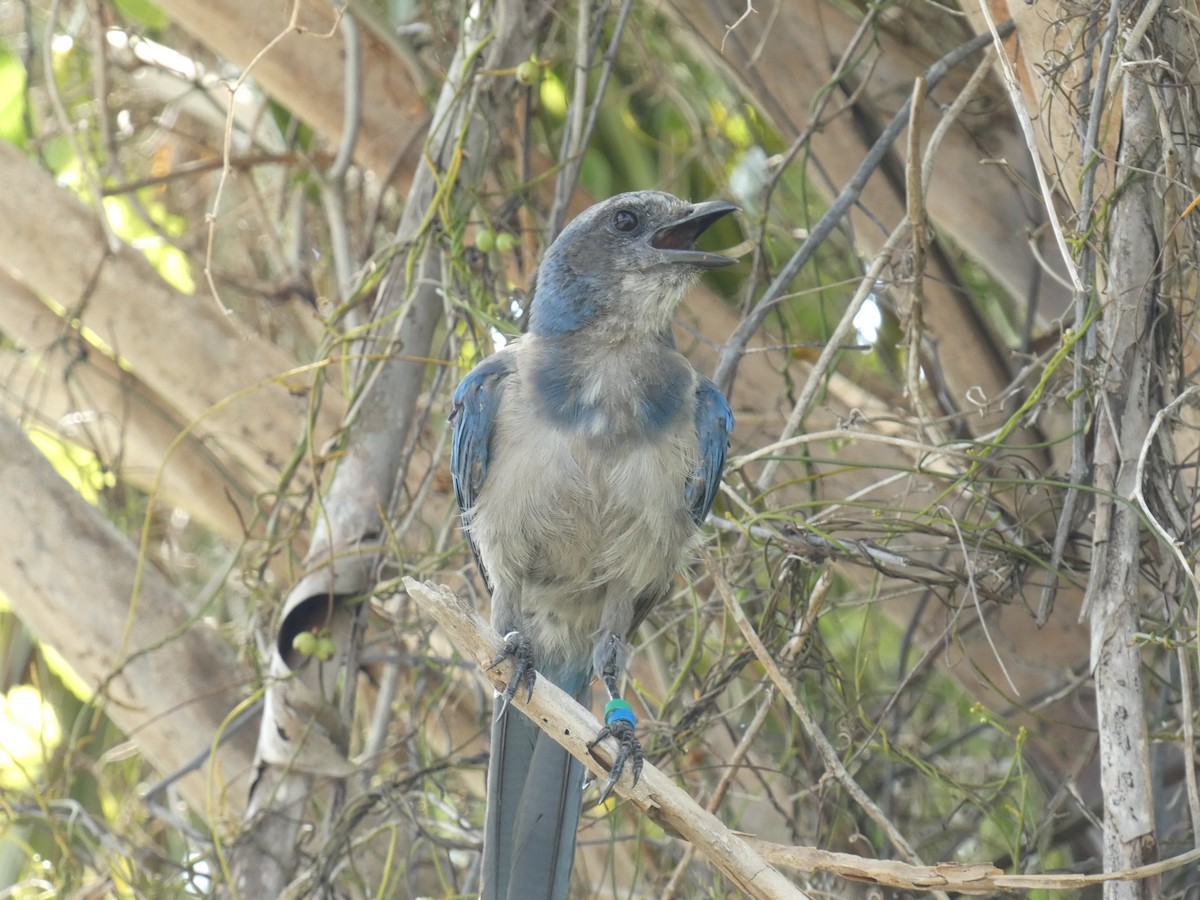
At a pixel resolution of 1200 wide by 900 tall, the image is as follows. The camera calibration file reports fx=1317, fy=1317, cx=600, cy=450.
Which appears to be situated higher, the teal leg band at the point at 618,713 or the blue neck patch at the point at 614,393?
the blue neck patch at the point at 614,393

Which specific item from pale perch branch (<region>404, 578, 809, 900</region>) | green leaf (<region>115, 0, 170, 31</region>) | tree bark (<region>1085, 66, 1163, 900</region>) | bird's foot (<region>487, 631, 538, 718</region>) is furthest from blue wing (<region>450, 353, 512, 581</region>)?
green leaf (<region>115, 0, 170, 31</region>)

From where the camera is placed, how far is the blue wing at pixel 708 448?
3.12 metres

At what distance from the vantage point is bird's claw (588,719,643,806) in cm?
269

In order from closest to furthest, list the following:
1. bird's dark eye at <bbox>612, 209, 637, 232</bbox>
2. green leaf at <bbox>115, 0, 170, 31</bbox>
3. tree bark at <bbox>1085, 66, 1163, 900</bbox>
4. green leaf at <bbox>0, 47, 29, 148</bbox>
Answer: tree bark at <bbox>1085, 66, 1163, 900</bbox>, bird's dark eye at <bbox>612, 209, 637, 232</bbox>, green leaf at <bbox>115, 0, 170, 31</bbox>, green leaf at <bbox>0, 47, 29, 148</bbox>

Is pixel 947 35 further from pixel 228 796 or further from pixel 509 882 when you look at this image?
pixel 228 796

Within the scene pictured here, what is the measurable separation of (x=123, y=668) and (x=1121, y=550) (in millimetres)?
2629

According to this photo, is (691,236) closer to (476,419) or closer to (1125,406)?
(476,419)

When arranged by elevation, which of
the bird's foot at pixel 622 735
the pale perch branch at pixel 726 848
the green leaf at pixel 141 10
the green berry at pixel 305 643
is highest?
the green leaf at pixel 141 10

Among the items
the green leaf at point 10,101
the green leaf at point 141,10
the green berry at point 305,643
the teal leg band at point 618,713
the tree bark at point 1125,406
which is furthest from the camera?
the green leaf at point 10,101

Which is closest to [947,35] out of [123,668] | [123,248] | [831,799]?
[831,799]

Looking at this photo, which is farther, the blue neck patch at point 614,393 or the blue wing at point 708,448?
the blue wing at point 708,448

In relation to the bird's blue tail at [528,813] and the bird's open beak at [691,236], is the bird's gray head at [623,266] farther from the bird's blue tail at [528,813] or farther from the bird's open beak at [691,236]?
the bird's blue tail at [528,813]

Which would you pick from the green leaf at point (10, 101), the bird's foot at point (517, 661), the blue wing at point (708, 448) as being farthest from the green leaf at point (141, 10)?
the bird's foot at point (517, 661)

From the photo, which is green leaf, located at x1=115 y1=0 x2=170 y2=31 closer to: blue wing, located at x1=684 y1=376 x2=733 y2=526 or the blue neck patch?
the blue neck patch
